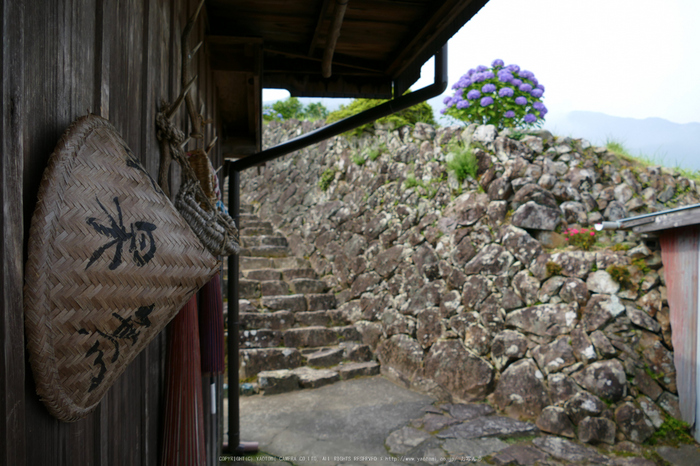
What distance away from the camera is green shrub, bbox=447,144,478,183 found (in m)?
4.30

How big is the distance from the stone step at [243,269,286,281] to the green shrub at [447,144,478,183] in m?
2.58

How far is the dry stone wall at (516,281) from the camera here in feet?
10.6

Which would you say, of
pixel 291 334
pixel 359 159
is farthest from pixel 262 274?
pixel 359 159

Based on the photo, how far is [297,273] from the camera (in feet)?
19.0

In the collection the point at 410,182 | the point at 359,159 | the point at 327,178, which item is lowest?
the point at 410,182

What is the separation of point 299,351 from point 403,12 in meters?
3.64

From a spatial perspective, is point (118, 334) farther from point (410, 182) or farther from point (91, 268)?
point (410, 182)

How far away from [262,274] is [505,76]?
12.1 feet

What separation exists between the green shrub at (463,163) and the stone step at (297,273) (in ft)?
7.88

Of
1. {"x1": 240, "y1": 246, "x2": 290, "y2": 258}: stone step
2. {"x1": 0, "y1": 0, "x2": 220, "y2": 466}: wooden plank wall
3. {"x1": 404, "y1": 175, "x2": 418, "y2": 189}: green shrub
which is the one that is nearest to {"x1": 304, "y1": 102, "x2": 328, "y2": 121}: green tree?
{"x1": 240, "y1": 246, "x2": 290, "y2": 258}: stone step

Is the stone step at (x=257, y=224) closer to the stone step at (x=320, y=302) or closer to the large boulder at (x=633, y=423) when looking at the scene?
the stone step at (x=320, y=302)

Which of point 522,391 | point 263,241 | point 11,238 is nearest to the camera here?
point 11,238

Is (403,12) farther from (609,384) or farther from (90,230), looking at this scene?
(609,384)

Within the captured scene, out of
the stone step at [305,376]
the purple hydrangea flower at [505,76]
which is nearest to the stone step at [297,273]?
the stone step at [305,376]
